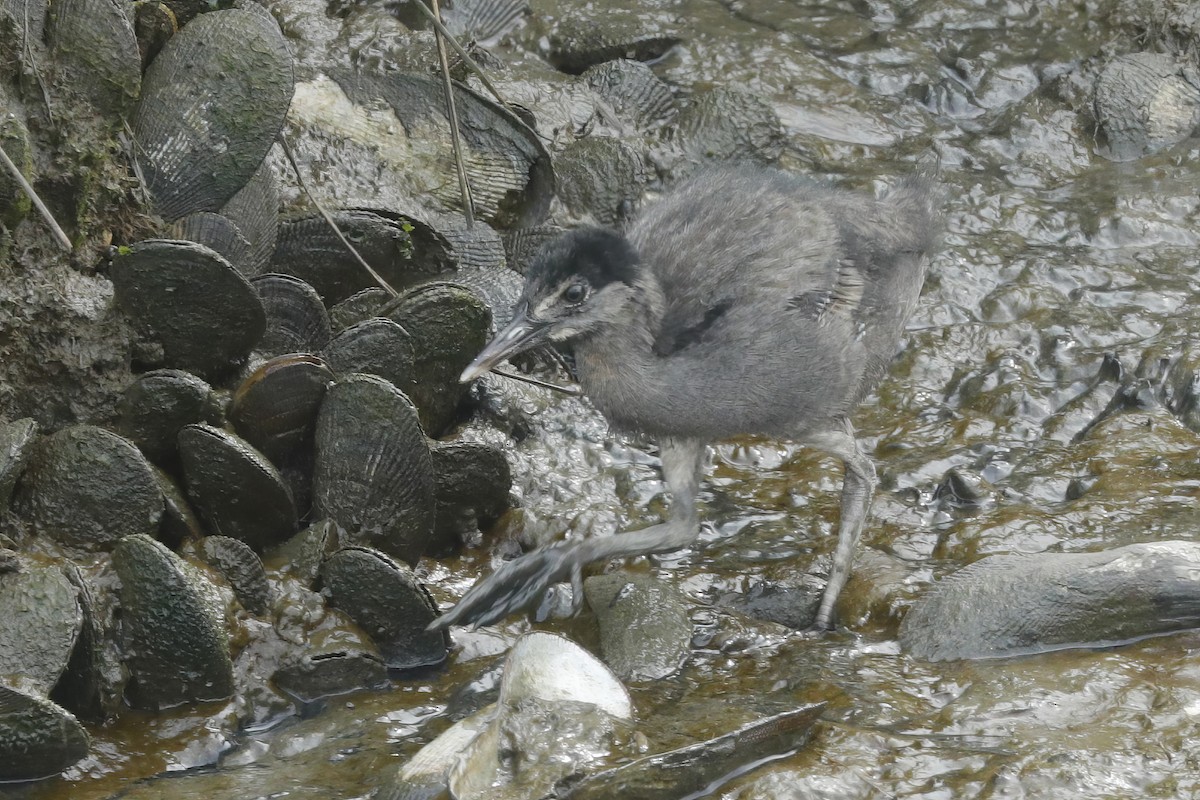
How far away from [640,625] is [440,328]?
1512 mm

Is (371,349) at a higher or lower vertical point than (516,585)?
higher

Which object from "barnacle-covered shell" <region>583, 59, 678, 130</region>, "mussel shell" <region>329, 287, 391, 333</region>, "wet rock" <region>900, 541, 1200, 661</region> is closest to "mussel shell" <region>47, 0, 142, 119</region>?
"mussel shell" <region>329, 287, 391, 333</region>

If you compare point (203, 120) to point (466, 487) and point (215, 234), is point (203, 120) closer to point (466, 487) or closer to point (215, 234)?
point (215, 234)

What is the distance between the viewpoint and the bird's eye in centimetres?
506

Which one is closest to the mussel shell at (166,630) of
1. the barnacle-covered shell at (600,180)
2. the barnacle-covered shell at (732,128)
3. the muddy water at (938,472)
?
the muddy water at (938,472)

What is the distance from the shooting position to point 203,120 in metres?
5.63

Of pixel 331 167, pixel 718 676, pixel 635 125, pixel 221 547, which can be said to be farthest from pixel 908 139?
pixel 221 547

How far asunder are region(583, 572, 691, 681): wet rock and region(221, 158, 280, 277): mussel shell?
197 centimetres

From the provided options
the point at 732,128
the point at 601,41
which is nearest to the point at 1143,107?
the point at 732,128

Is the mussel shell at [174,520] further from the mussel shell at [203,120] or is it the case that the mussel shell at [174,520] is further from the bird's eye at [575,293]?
the bird's eye at [575,293]

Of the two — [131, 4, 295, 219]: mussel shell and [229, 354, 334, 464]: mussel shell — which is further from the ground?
[131, 4, 295, 219]: mussel shell

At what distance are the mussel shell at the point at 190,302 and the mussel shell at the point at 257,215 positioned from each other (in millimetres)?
531

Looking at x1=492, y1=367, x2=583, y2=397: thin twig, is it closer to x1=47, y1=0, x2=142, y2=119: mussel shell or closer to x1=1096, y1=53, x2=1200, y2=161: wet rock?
x1=47, y1=0, x2=142, y2=119: mussel shell

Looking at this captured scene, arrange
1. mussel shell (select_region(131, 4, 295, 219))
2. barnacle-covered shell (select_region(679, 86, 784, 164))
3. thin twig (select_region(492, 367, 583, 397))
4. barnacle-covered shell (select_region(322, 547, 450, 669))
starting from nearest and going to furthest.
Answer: barnacle-covered shell (select_region(322, 547, 450, 669)) < mussel shell (select_region(131, 4, 295, 219)) < thin twig (select_region(492, 367, 583, 397)) < barnacle-covered shell (select_region(679, 86, 784, 164))
